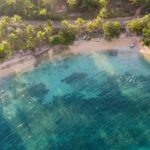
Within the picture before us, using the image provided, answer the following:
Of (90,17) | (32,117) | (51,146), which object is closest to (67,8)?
(90,17)

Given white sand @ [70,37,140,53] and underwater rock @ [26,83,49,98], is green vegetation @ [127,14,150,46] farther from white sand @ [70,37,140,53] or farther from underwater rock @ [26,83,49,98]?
underwater rock @ [26,83,49,98]

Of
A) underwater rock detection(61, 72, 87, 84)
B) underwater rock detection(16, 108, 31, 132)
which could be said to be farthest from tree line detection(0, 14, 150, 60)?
underwater rock detection(16, 108, 31, 132)

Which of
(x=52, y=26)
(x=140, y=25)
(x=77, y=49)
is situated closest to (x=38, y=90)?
(x=77, y=49)

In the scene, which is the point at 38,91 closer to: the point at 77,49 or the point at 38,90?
the point at 38,90

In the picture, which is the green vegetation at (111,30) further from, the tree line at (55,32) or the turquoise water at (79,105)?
the turquoise water at (79,105)

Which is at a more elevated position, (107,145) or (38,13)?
(38,13)

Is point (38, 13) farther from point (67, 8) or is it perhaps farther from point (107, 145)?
point (107, 145)
